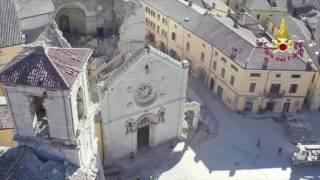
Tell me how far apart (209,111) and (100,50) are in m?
16.8

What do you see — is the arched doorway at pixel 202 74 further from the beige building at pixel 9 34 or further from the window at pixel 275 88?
the beige building at pixel 9 34

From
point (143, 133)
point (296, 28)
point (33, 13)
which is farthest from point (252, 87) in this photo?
point (33, 13)

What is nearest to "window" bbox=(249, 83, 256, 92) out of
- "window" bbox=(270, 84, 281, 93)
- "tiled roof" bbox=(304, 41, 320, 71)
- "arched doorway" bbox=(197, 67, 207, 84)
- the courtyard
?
"window" bbox=(270, 84, 281, 93)

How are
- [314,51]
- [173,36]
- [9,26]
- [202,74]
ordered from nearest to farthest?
[9,26]
[314,51]
[202,74]
[173,36]

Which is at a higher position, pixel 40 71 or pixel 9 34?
pixel 40 71

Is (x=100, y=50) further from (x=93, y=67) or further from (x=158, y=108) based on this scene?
(x=158, y=108)

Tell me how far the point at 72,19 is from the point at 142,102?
23.7 meters

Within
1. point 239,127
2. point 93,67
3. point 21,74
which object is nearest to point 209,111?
point 239,127

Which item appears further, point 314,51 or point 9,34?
point 314,51

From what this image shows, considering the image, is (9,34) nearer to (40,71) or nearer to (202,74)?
(40,71)

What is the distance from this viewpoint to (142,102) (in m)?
42.0

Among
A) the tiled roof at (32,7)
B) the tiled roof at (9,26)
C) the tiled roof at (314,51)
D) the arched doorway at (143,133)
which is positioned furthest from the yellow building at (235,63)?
the tiled roof at (9,26)

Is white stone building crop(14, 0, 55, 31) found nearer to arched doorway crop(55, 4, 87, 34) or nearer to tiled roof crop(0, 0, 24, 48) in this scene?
tiled roof crop(0, 0, 24, 48)

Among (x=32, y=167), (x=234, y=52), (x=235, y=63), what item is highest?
(x=234, y=52)
